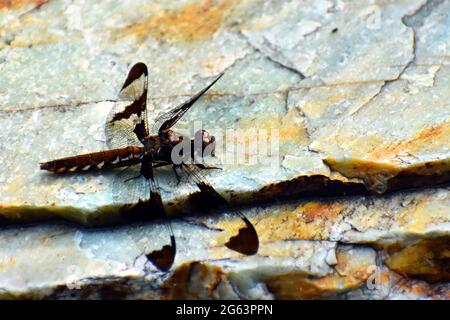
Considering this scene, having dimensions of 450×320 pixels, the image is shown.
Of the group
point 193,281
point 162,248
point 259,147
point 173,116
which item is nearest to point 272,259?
point 193,281

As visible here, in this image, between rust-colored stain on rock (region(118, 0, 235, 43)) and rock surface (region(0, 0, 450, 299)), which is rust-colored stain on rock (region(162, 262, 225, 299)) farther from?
rust-colored stain on rock (region(118, 0, 235, 43))

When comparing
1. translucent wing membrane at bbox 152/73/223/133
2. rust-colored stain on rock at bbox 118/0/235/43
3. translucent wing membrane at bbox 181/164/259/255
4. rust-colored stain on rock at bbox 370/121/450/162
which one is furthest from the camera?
rust-colored stain on rock at bbox 118/0/235/43

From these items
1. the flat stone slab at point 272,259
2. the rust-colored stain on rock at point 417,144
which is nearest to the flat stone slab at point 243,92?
the rust-colored stain on rock at point 417,144

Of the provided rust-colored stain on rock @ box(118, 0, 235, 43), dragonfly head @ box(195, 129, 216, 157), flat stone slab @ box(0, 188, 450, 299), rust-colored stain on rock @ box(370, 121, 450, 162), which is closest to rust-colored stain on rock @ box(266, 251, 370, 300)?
flat stone slab @ box(0, 188, 450, 299)

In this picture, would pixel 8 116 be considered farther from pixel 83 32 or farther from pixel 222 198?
pixel 222 198

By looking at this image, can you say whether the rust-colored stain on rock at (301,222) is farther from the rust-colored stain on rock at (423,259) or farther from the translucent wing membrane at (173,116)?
the translucent wing membrane at (173,116)

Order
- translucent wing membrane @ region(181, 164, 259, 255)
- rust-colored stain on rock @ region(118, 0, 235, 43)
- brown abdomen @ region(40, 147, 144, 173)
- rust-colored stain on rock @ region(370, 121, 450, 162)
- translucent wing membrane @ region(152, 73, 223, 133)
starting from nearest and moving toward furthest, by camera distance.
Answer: translucent wing membrane @ region(181, 164, 259, 255) → rust-colored stain on rock @ region(370, 121, 450, 162) → brown abdomen @ region(40, 147, 144, 173) → translucent wing membrane @ region(152, 73, 223, 133) → rust-colored stain on rock @ region(118, 0, 235, 43)
